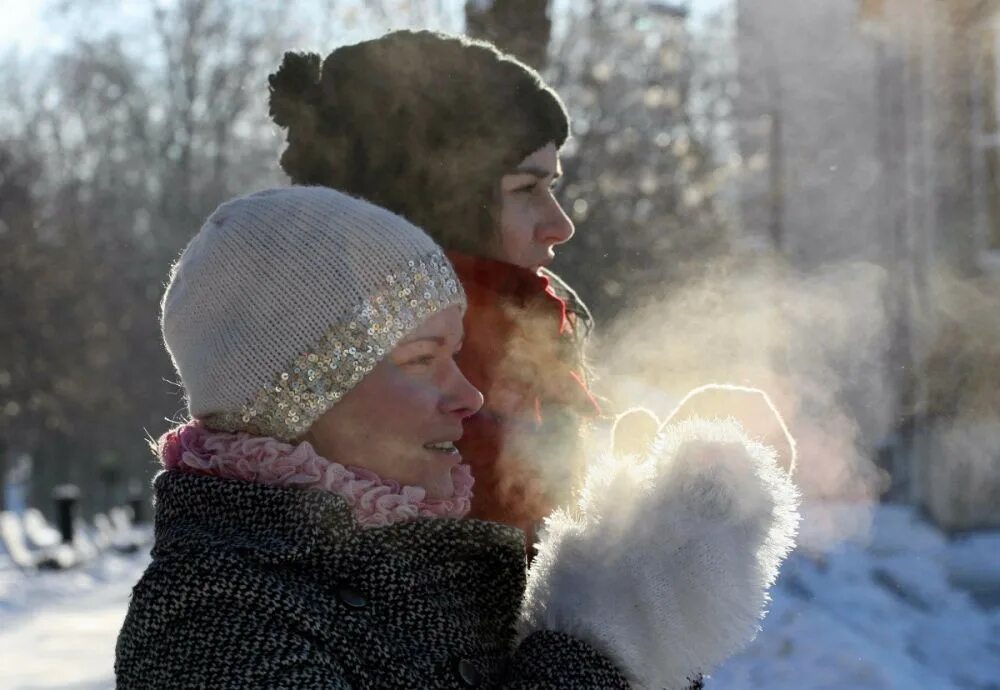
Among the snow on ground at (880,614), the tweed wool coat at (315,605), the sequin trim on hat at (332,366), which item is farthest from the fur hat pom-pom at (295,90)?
the snow on ground at (880,614)

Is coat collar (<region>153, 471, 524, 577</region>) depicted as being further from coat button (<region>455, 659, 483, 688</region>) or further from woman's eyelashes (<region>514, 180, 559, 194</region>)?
woman's eyelashes (<region>514, 180, 559, 194</region>)

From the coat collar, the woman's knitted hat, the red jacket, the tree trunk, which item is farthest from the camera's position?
the tree trunk

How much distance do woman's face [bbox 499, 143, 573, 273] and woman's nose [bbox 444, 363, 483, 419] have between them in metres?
0.64

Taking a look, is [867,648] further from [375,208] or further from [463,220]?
[375,208]

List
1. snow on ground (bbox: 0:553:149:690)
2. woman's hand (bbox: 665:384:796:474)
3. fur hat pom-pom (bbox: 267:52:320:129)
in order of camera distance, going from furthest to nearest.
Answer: snow on ground (bbox: 0:553:149:690)
fur hat pom-pom (bbox: 267:52:320:129)
woman's hand (bbox: 665:384:796:474)

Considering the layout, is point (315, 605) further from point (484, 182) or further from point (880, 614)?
point (880, 614)

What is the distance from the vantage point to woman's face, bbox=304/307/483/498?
1931mm

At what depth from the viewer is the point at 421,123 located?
8.70 feet

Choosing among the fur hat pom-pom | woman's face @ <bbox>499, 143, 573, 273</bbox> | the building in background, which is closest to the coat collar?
woman's face @ <bbox>499, 143, 573, 273</bbox>

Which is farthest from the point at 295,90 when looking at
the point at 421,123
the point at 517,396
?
the point at 517,396

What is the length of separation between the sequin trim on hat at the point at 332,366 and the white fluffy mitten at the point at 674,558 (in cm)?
39

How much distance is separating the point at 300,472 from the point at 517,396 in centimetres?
59

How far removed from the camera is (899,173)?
369 inches

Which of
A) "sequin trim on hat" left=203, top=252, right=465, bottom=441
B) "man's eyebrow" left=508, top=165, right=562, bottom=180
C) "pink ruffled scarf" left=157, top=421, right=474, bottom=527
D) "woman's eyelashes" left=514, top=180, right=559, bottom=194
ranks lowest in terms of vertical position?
"pink ruffled scarf" left=157, top=421, right=474, bottom=527
